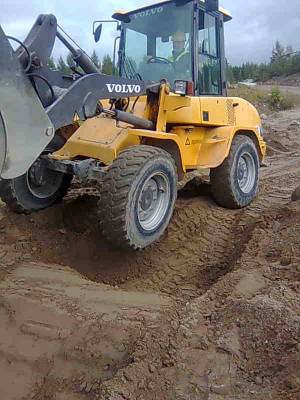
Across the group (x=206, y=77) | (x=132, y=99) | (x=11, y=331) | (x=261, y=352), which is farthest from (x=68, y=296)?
(x=206, y=77)

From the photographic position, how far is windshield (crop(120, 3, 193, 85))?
6.00m

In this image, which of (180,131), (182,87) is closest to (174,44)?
(182,87)

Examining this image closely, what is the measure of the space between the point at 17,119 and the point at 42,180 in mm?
2030

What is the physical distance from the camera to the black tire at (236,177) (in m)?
6.32

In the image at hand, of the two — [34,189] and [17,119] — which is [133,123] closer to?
[34,189]

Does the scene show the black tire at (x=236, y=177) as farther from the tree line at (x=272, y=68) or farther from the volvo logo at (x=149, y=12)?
the tree line at (x=272, y=68)

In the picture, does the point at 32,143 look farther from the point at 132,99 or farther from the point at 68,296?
the point at 132,99

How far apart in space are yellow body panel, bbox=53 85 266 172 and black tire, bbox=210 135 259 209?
0.65ft

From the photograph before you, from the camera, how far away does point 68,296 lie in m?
4.18

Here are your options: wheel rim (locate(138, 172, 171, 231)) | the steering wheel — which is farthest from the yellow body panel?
the steering wheel

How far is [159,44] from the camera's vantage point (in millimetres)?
6188

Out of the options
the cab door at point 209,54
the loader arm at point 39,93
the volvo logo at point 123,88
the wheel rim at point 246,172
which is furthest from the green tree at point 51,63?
the wheel rim at point 246,172

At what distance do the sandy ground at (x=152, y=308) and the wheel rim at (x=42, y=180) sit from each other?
221mm

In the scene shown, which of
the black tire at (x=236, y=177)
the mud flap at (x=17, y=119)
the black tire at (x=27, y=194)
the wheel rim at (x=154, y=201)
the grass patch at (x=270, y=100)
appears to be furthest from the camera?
the grass patch at (x=270, y=100)
